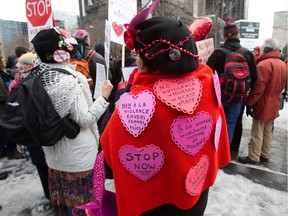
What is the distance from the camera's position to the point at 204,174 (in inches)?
50.0

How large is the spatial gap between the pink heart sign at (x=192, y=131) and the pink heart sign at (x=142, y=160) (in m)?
0.11

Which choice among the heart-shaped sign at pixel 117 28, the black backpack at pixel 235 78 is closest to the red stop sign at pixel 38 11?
the heart-shaped sign at pixel 117 28

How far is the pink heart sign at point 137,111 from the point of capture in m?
1.03

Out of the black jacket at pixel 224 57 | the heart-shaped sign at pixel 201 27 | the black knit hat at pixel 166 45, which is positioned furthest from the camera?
the black jacket at pixel 224 57

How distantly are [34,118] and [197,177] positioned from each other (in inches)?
48.2

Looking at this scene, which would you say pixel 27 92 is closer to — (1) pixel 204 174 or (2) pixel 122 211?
(2) pixel 122 211

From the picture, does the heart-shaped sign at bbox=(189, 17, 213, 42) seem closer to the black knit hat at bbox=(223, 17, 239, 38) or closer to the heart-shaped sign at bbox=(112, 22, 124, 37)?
the heart-shaped sign at bbox=(112, 22, 124, 37)

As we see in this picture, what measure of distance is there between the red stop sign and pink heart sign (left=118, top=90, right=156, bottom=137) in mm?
2601

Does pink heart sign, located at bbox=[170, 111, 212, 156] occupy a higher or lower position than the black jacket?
lower

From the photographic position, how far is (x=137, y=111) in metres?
Answer: 1.04

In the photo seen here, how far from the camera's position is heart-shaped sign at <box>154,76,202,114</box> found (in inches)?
41.3

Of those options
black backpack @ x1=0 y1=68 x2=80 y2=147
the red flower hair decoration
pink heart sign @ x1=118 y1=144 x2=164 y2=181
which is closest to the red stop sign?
black backpack @ x1=0 y1=68 x2=80 y2=147

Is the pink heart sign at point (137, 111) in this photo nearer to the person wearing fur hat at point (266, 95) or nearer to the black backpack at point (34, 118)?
the black backpack at point (34, 118)

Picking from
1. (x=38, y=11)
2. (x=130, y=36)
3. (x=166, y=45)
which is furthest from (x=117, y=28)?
(x=166, y=45)
